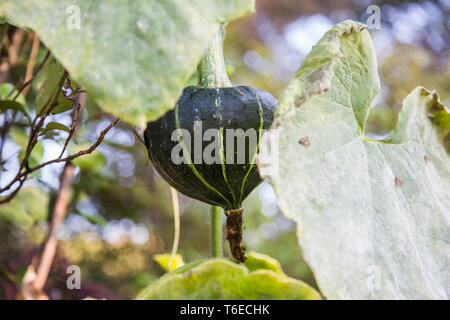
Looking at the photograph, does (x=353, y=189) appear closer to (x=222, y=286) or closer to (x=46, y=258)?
(x=222, y=286)

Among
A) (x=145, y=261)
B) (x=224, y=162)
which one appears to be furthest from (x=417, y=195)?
(x=145, y=261)

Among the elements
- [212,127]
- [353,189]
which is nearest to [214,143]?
[212,127]

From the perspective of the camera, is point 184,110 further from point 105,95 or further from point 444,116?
point 444,116

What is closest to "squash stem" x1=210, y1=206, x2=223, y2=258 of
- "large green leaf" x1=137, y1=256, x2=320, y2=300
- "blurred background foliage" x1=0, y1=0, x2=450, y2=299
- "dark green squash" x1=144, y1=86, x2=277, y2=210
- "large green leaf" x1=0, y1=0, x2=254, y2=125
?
"dark green squash" x1=144, y1=86, x2=277, y2=210

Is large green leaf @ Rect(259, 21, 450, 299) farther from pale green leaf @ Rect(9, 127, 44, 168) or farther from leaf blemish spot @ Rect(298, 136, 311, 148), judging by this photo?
pale green leaf @ Rect(9, 127, 44, 168)

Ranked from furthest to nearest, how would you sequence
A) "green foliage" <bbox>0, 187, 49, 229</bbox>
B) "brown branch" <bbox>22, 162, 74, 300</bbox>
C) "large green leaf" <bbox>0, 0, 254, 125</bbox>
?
"green foliage" <bbox>0, 187, 49, 229</bbox> < "brown branch" <bbox>22, 162, 74, 300</bbox> < "large green leaf" <bbox>0, 0, 254, 125</bbox>

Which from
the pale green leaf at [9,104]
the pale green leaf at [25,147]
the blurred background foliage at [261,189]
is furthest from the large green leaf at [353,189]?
the blurred background foliage at [261,189]
